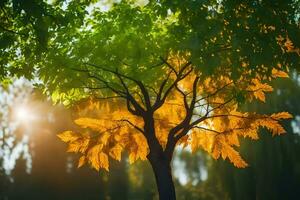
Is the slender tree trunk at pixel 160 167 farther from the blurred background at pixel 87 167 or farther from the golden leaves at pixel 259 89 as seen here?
the blurred background at pixel 87 167

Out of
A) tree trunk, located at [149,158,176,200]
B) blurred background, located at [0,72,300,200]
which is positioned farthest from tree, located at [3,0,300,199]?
blurred background, located at [0,72,300,200]

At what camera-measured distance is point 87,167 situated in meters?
35.1

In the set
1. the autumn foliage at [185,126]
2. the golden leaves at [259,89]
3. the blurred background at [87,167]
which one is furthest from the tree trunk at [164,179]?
the blurred background at [87,167]

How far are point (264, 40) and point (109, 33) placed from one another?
11.8ft

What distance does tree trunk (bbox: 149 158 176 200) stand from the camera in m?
12.4

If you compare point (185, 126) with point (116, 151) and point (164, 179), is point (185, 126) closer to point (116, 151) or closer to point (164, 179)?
point (164, 179)

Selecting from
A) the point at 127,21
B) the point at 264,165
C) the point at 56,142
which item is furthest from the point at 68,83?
the point at 56,142

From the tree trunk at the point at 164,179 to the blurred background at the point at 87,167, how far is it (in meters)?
12.4

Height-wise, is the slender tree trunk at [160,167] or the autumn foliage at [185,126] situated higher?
the autumn foliage at [185,126]

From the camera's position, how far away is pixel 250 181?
24828 millimetres

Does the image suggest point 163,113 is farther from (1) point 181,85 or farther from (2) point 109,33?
(2) point 109,33

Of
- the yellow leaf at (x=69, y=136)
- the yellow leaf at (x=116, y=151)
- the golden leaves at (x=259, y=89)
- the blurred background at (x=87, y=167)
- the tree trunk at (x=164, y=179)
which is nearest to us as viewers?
the tree trunk at (x=164, y=179)

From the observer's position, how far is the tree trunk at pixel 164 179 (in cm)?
1236

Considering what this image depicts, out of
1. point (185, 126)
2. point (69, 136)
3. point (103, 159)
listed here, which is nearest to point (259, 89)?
point (185, 126)
